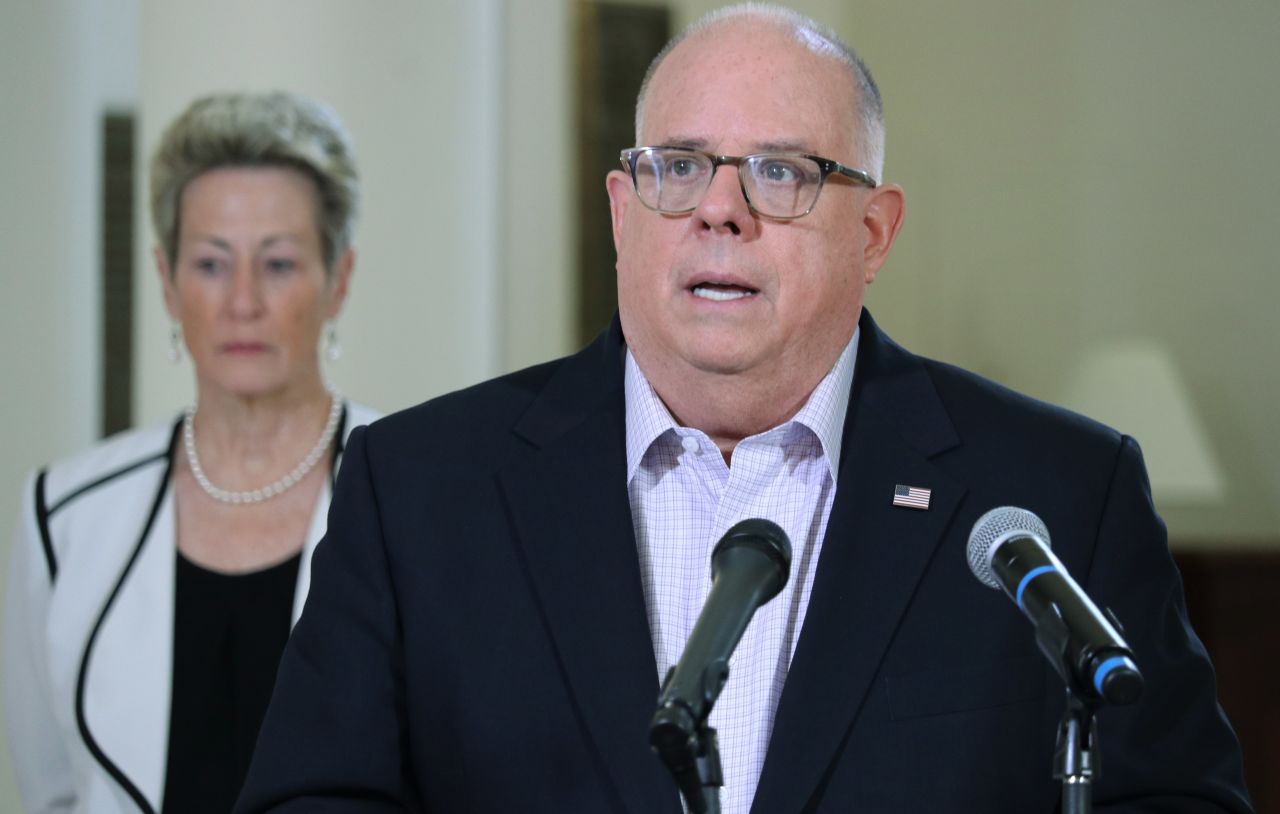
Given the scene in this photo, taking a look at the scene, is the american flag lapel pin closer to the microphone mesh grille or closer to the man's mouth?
the man's mouth

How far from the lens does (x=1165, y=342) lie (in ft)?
9.55

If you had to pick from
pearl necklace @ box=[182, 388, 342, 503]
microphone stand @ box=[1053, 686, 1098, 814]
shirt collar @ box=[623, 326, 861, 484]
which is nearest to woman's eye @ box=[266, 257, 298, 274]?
pearl necklace @ box=[182, 388, 342, 503]

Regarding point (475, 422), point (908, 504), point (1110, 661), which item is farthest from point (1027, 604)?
point (475, 422)

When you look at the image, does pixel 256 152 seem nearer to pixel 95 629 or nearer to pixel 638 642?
pixel 95 629

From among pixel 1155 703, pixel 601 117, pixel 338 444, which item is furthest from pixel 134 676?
pixel 601 117

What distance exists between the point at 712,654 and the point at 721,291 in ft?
2.37

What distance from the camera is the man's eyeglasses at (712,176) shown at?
5.81 feet

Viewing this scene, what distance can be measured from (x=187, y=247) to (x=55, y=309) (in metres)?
1.81

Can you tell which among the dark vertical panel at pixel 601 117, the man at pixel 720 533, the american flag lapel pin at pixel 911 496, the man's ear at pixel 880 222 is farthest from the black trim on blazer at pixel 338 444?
the dark vertical panel at pixel 601 117

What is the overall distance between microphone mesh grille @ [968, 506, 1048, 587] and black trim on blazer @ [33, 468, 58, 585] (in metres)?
1.94

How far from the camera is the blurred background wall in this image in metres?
2.80

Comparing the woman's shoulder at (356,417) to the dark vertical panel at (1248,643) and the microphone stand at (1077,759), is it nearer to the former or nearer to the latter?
the dark vertical panel at (1248,643)

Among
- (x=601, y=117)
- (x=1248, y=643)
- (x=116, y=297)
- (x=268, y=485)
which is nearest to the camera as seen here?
(x=1248, y=643)

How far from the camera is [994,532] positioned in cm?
128
